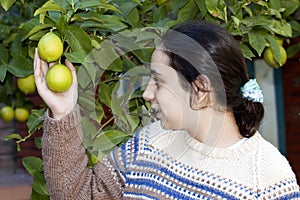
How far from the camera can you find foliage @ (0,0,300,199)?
1.79 meters

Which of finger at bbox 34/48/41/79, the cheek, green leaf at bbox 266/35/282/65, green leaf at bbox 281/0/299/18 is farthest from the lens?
green leaf at bbox 281/0/299/18

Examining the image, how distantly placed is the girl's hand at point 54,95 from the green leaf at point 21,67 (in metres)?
0.34

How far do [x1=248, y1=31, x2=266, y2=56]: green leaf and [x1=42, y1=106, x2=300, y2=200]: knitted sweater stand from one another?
0.40 meters

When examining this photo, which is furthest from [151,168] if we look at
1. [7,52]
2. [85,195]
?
[7,52]

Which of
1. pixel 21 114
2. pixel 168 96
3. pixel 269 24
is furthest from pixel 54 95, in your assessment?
pixel 21 114

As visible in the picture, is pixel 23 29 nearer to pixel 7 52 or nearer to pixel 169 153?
pixel 7 52

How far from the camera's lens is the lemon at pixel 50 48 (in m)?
1.63

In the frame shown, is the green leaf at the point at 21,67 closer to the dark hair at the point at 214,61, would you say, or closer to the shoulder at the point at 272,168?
the dark hair at the point at 214,61

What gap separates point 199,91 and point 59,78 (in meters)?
0.32

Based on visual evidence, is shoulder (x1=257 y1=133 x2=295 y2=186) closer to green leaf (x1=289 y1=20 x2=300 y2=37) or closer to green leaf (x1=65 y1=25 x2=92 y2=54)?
green leaf (x1=65 y1=25 x2=92 y2=54)

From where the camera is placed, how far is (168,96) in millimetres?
1550

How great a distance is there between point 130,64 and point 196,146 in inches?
17.2

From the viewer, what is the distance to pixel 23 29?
1.90 meters

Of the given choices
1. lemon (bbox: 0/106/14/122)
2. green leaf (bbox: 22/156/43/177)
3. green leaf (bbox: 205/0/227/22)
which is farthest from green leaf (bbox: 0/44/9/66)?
green leaf (bbox: 205/0/227/22)
